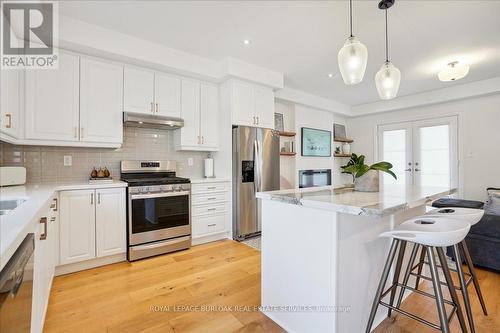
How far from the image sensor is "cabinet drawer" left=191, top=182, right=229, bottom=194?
3256 mm

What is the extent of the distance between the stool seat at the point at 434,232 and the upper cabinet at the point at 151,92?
2.87 m

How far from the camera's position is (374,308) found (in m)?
1.48

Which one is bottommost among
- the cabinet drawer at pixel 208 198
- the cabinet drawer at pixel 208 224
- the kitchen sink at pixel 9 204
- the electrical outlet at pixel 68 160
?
the cabinet drawer at pixel 208 224

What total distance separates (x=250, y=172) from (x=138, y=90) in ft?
6.07

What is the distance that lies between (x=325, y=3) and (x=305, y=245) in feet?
6.85

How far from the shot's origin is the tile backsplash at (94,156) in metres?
2.57

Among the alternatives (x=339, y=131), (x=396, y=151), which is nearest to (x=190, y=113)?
(x=339, y=131)

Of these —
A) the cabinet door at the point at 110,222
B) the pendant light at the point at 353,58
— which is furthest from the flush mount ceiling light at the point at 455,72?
the cabinet door at the point at 110,222

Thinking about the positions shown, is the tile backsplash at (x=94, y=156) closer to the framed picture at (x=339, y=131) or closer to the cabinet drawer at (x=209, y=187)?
the cabinet drawer at (x=209, y=187)

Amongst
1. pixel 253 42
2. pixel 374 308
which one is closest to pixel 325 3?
pixel 253 42

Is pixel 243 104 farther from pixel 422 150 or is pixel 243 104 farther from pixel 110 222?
pixel 422 150

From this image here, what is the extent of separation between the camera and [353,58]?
1726 mm

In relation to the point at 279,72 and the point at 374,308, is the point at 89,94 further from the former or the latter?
the point at 374,308

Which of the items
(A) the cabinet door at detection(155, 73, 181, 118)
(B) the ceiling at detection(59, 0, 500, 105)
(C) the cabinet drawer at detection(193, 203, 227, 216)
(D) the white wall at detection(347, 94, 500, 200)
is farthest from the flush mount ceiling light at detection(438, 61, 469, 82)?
(A) the cabinet door at detection(155, 73, 181, 118)
